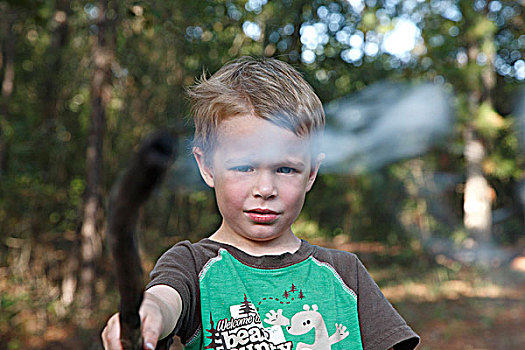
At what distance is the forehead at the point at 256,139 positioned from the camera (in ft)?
4.17

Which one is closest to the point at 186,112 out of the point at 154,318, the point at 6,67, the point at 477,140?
the point at 6,67

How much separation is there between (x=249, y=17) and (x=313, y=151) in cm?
574

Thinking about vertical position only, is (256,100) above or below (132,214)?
above

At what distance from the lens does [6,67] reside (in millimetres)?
6746

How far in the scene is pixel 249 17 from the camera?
6844mm

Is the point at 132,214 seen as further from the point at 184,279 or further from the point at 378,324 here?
the point at 378,324

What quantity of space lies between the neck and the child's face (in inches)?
1.3

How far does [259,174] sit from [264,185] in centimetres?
3

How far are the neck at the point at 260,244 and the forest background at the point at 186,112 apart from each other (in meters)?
2.98

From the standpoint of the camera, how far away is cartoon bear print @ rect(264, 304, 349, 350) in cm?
130

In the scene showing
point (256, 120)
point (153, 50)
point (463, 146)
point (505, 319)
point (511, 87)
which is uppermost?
point (153, 50)

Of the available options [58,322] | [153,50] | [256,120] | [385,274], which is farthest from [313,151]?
[385,274]

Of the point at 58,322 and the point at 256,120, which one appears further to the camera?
the point at 58,322

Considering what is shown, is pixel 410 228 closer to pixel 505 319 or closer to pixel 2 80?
pixel 505 319
